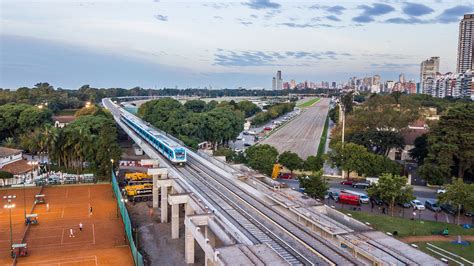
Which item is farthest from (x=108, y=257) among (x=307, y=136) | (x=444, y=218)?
(x=307, y=136)

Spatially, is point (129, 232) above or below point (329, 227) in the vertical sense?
below

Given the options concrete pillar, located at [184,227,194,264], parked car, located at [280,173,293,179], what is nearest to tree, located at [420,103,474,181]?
parked car, located at [280,173,293,179]

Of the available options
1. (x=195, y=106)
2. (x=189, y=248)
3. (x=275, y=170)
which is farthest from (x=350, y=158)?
(x=195, y=106)

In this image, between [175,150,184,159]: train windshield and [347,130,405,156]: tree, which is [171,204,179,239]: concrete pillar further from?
[347,130,405,156]: tree

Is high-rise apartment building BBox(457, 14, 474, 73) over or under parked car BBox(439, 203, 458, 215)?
over

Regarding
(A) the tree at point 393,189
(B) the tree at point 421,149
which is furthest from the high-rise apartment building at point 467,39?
(A) the tree at point 393,189

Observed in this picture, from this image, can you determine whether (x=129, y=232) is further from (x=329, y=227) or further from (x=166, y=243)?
(x=329, y=227)
